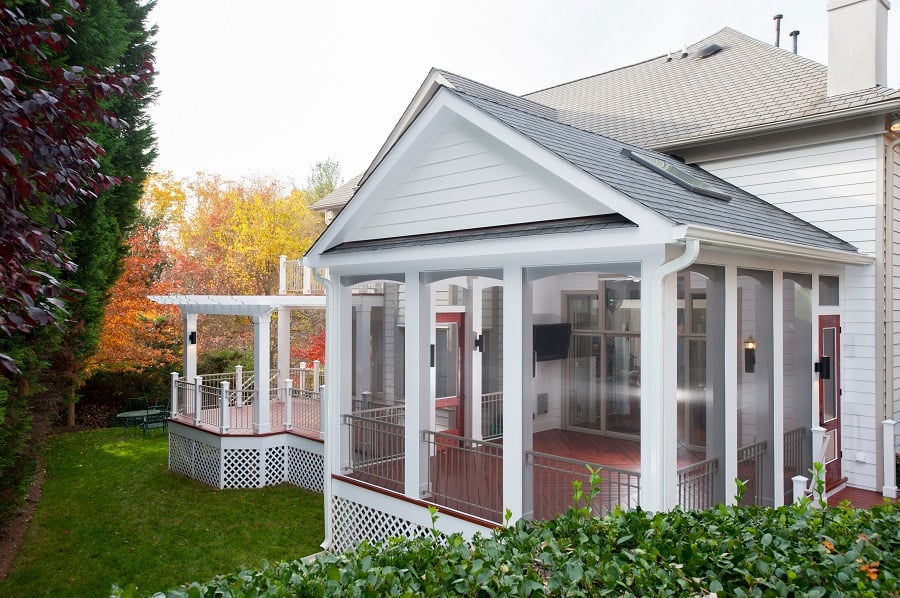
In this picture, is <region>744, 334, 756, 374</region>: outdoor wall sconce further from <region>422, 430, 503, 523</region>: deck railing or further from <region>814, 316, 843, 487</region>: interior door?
<region>422, 430, 503, 523</region>: deck railing

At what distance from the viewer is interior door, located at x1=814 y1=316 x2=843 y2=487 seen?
7914 millimetres

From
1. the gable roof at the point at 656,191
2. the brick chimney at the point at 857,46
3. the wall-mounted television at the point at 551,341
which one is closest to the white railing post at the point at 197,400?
the wall-mounted television at the point at 551,341

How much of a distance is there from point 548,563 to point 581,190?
375 cm

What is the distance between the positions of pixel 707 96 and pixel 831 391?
5530 mm

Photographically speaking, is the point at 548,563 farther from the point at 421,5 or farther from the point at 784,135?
the point at 421,5

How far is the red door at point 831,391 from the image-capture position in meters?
7.92

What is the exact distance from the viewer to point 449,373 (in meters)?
11.1

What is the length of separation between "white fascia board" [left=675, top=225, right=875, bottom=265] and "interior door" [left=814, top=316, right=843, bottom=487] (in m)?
1.02

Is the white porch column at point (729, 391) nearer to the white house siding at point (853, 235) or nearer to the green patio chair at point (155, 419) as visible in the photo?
the white house siding at point (853, 235)

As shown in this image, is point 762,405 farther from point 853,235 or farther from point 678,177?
point 853,235

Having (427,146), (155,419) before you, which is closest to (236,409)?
(155,419)

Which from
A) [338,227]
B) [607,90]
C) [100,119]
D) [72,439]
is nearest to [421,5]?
[607,90]

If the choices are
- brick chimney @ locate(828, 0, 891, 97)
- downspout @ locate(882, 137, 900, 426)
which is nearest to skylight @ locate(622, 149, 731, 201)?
downspout @ locate(882, 137, 900, 426)

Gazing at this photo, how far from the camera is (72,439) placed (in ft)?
54.9
